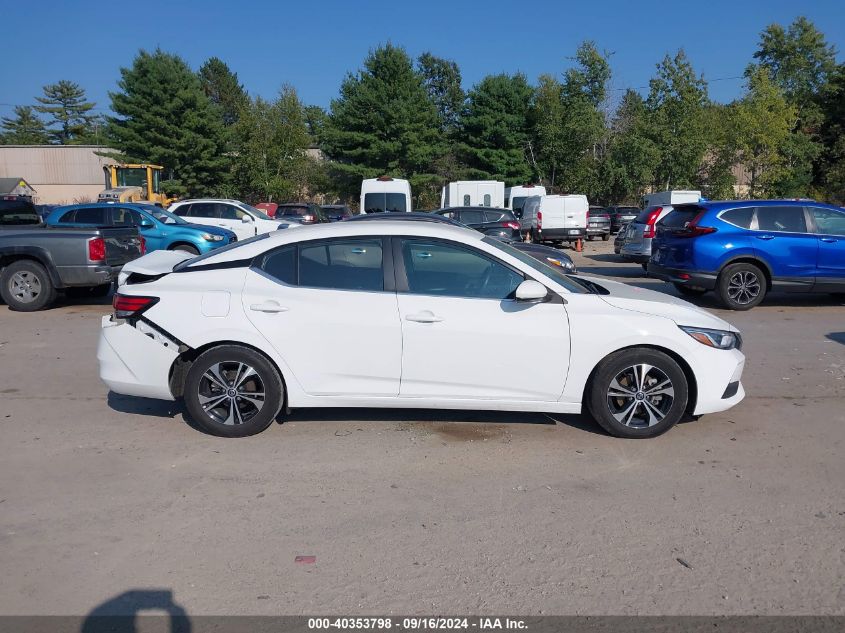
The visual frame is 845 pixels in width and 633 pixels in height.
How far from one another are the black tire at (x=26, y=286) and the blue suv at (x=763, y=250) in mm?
10287

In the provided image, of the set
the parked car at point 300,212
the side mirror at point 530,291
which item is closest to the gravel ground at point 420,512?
the side mirror at point 530,291

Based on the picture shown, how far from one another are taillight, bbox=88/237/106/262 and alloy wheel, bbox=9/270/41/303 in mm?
1005

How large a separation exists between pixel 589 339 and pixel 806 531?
184 cm

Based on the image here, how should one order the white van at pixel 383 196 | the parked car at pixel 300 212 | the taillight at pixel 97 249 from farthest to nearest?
the white van at pixel 383 196 → the parked car at pixel 300 212 → the taillight at pixel 97 249

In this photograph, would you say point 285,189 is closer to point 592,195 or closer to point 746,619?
point 592,195

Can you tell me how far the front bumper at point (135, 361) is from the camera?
5.34 meters

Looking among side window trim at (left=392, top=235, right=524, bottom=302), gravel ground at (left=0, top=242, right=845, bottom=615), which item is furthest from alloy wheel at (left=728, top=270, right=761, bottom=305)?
side window trim at (left=392, top=235, right=524, bottom=302)

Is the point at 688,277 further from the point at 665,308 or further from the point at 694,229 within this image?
the point at 665,308

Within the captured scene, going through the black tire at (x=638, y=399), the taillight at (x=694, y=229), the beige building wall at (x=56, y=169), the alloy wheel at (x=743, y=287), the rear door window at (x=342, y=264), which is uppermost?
the beige building wall at (x=56, y=169)

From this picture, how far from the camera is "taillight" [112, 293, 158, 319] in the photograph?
17.6 ft

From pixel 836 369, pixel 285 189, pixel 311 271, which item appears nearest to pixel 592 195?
pixel 285 189

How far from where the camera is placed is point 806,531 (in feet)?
12.8

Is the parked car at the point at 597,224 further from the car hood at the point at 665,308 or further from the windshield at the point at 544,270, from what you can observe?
the windshield at the point at 544,270

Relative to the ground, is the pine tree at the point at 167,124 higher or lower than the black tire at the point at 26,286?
higher
